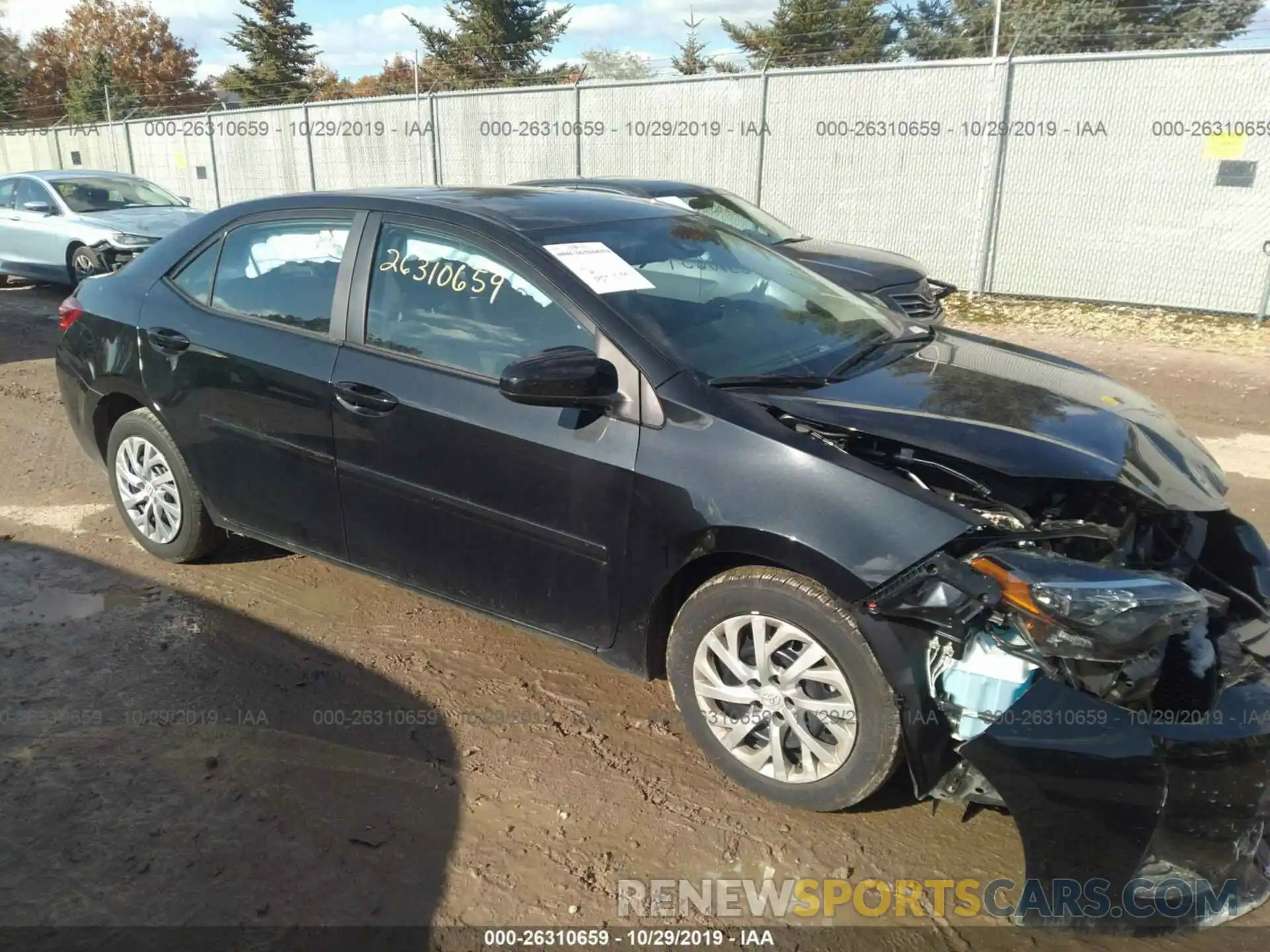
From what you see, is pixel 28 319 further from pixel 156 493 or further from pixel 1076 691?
pixel 1076 691

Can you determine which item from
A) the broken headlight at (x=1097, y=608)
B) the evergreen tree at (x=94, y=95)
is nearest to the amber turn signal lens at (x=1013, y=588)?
the broken headlight at (x=1097, y=608)

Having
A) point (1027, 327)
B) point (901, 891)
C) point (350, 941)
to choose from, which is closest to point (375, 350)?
point (350, 941)

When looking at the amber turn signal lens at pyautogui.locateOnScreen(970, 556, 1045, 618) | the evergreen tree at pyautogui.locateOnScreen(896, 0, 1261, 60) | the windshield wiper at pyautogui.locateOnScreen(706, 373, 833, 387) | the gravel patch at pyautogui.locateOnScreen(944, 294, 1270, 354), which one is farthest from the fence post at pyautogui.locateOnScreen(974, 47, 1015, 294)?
the evergreen tree at pyautogui.locateOnScreen(896, 0, 1261, 60)

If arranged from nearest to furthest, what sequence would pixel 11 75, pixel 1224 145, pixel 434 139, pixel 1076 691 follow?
pixel 1076 691, pixel 1224 145, pixel 434 139, pixel 11 75

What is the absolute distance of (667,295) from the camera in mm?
3395

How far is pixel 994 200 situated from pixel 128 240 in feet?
33.8

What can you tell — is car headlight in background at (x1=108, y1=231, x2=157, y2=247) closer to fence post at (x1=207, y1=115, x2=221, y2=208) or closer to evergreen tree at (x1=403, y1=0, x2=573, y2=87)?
fence post at (x1=207, y1=115, x2=221, y2=208)

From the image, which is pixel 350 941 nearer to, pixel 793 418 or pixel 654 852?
pixel 654 852

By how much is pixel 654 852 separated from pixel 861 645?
2.76ft

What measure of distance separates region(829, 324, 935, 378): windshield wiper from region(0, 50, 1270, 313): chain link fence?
28.5 feet

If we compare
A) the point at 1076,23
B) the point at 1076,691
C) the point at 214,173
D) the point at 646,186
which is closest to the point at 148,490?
the point at 1076,691

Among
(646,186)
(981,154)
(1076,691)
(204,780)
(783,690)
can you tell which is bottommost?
(204,780)

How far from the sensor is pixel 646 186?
376 inches

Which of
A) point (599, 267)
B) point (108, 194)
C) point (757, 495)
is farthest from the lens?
point (108, 194)
